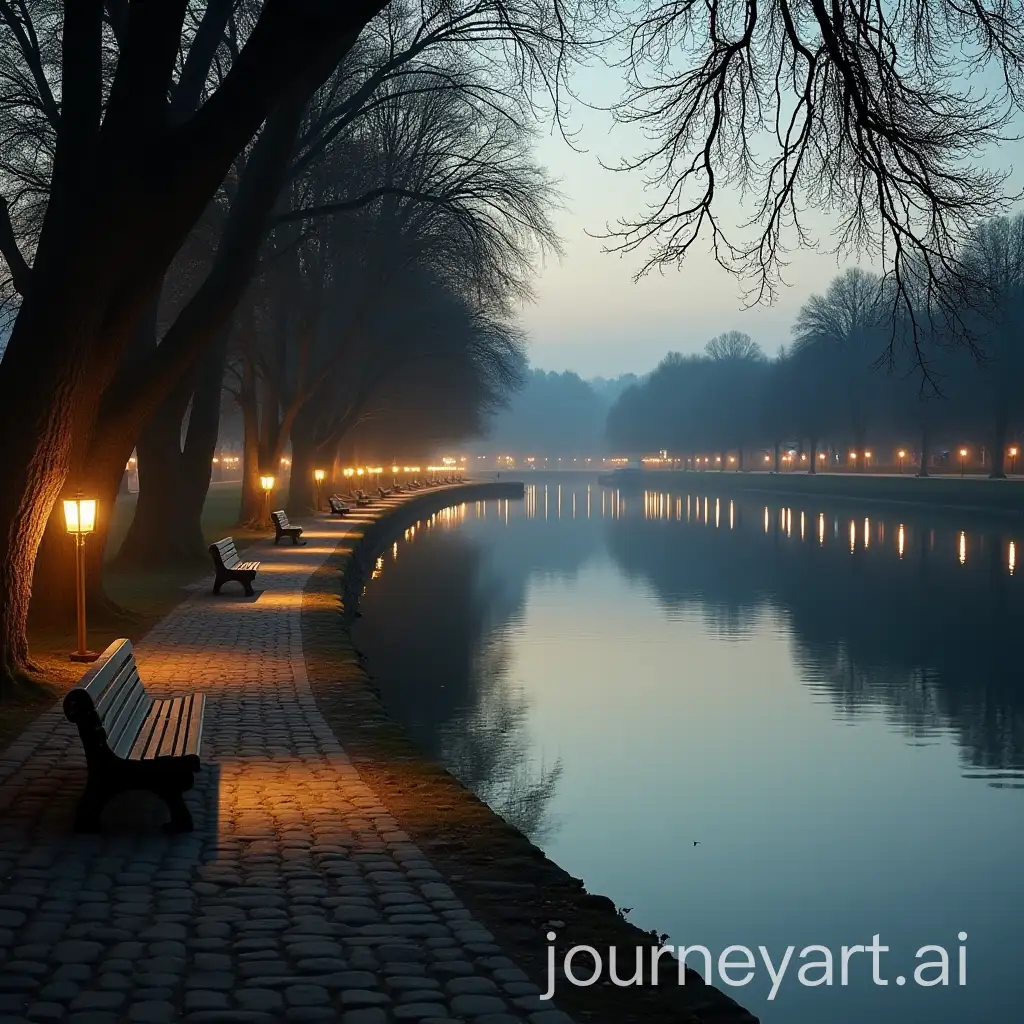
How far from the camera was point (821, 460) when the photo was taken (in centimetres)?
13012

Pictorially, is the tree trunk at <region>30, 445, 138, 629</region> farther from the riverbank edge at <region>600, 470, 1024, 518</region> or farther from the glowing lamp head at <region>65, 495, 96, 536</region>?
the riverbank edge at <region>600, 470, 1024, 518</region>

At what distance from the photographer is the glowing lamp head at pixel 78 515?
1452cm

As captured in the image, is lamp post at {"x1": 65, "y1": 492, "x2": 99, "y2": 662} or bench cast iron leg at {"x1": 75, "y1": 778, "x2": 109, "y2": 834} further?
lamp post at {"x1": 65, "y1": 492, "x2": 99, "y2": 662}

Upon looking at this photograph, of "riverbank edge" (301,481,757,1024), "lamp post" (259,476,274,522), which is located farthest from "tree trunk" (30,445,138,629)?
"lamp post" (259,476,274,522)

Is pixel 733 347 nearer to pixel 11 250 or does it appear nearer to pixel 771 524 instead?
pixel 771 524

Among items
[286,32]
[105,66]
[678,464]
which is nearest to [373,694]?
[286,32]

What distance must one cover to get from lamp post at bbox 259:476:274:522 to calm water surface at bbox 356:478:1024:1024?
7441 millimetres

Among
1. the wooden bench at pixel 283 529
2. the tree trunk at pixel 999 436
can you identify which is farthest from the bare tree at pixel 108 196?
the tree trunk at pixel 999 436

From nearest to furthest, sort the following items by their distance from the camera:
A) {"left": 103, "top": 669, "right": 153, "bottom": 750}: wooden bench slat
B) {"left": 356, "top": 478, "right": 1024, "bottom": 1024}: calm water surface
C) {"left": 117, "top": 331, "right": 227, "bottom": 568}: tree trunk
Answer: {"left": 103, "top": 669, "right": 153, "bottom": 750}: wooden bench slat → {"left": 356, "top": 478, "right": 1024, "bottom": 1024}: calm water surface → {"left": 117, "top": 331, "right": 227, "bottom": 568}: tree trunk

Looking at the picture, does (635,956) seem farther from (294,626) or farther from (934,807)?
(294,626)

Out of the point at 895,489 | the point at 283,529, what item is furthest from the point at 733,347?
the point at 283,529

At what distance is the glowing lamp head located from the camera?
1452 centimetres

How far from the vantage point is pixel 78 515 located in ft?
47.8

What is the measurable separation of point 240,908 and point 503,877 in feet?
4.64
